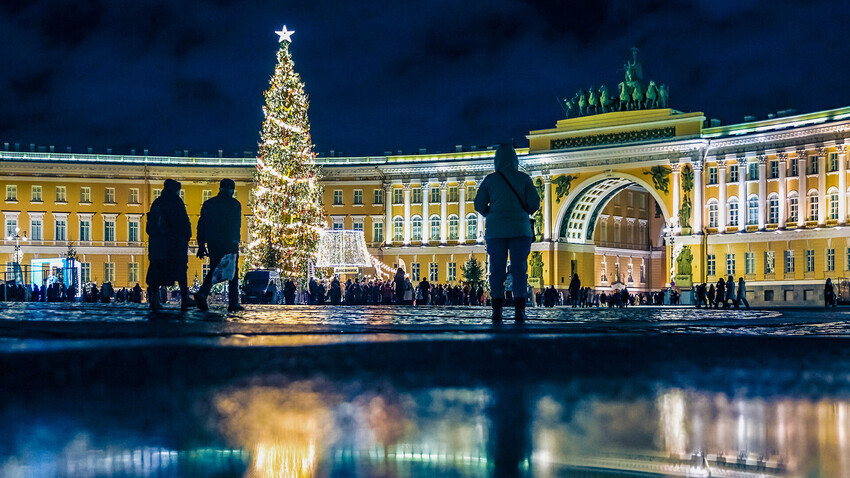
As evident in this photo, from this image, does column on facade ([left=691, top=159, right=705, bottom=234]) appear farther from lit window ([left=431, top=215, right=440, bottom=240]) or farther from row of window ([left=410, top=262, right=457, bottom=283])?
lit window ([left=431, top=215, right=440, bottom=240])

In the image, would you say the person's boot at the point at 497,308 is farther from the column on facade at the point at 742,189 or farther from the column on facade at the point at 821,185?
the column on facade at the point at 742,189

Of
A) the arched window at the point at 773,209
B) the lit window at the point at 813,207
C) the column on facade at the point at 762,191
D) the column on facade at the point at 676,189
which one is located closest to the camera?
the lit window at the point at 813,207

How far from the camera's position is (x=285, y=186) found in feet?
142

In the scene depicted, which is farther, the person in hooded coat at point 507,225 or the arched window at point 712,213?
the arched window at point 712,213

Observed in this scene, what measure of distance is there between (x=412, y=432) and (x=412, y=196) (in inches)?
2720

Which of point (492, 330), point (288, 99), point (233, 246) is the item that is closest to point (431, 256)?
point (288, 99)

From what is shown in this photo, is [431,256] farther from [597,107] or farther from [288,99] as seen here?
[288,99]

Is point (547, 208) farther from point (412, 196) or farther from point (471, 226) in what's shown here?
point (412, 196)

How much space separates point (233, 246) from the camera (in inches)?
458

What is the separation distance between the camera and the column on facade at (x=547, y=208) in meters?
65.7

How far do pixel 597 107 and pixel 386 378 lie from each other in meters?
62.2

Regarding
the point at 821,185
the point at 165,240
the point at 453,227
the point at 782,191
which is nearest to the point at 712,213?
the point at 782,191

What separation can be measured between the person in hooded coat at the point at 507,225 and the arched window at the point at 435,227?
6172cm

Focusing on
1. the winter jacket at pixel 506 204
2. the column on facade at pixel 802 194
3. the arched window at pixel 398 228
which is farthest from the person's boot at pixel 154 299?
the arched window at pixel 398 228
